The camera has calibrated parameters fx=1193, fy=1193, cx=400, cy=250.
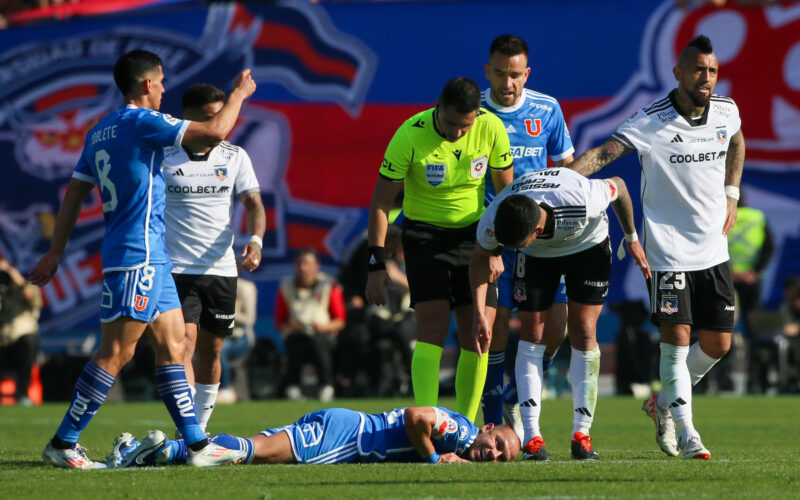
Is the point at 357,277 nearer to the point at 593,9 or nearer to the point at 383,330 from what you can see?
the point at 383,330

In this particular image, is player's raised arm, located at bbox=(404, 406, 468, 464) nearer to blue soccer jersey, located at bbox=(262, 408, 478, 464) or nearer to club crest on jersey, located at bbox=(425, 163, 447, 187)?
blue soccer jersey, located at bbox=(262, 408, 478, 464)

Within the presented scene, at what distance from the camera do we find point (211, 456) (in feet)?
22.9

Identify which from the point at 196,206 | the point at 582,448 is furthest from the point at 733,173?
the point at 196,206

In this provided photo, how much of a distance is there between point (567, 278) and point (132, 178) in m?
2.92

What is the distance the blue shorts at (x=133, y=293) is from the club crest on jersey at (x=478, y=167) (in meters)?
2.31

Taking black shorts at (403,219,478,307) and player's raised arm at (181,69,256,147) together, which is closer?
player's raised arm at (181,69,256,147)

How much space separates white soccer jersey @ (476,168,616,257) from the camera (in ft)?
24.5

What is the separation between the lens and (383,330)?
16.2 metres

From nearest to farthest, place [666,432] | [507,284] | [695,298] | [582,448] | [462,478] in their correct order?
[462,478] < [582,448] < [695,298] < [666,432] < [507,284]

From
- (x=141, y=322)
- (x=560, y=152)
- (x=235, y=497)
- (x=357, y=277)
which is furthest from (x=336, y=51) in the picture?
(x=235, y=497)

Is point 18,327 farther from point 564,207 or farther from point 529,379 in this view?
point 564,207

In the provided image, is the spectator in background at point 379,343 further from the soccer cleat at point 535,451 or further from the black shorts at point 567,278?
the soccer cleat at point 535,451

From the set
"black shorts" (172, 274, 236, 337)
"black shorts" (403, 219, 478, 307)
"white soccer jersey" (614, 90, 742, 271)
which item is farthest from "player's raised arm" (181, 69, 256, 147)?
"white soccer jersey" (614, 90, 742, 271)

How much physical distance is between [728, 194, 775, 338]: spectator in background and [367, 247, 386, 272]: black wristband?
990 cm
